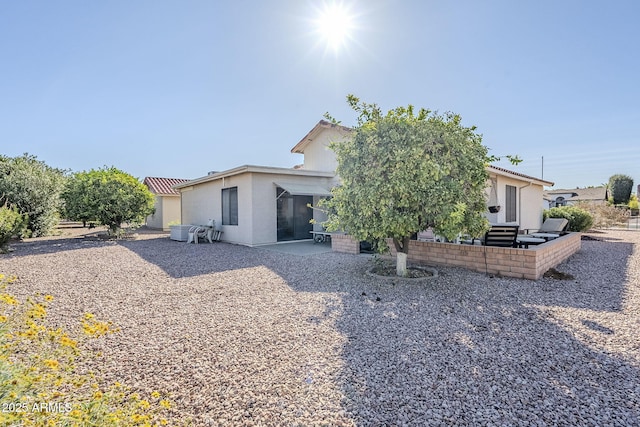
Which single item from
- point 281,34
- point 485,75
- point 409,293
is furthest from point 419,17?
point 409,293

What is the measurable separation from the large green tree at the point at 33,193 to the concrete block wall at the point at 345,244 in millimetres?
20781

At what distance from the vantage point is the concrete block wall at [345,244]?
14.3 metres

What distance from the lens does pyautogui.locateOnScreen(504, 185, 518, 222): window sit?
2290 centimetres

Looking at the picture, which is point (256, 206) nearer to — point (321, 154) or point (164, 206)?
point (321, 154)

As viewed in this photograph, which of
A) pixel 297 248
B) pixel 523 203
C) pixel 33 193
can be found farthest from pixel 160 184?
pixel 523 203

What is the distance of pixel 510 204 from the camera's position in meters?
23.4

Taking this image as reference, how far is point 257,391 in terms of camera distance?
4.04 m

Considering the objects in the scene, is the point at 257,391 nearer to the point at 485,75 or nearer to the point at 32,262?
the point at 32,262

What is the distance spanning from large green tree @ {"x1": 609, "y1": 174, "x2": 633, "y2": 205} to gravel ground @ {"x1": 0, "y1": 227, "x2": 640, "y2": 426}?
249ft

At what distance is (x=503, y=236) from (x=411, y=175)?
6.01 metres

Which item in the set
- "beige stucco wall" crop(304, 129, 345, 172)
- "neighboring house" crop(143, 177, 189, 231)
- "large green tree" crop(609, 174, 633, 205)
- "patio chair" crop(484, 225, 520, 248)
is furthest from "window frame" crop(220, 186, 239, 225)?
"large green tree" crop(609, 174, 633, 205)

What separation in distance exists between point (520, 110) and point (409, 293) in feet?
59.2

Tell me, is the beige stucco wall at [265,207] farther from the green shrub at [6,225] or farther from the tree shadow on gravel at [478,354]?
the green shrub at [6,225]

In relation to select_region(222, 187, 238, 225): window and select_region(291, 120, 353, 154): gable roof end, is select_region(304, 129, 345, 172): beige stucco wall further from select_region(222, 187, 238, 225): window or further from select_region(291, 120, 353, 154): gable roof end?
select_region(222, 187, 238, 225): window
